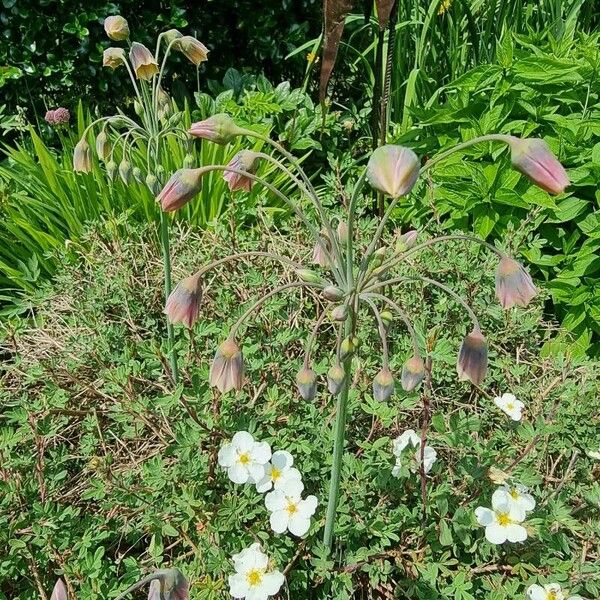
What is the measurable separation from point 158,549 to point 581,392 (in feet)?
3.87

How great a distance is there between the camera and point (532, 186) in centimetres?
247

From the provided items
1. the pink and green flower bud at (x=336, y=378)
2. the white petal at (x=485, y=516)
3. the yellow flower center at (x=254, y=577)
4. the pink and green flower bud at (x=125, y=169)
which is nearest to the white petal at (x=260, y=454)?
the yellow flower center at (x=254, y=577)

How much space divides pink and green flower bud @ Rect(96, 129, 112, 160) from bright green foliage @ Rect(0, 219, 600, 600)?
527 mm

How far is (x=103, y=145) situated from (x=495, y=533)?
131 cm

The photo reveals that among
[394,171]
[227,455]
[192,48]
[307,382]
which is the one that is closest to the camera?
[394,171]

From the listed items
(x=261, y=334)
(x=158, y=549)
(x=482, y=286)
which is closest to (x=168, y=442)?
(x=158, y=549)

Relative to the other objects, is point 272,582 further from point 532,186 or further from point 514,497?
point 532,186

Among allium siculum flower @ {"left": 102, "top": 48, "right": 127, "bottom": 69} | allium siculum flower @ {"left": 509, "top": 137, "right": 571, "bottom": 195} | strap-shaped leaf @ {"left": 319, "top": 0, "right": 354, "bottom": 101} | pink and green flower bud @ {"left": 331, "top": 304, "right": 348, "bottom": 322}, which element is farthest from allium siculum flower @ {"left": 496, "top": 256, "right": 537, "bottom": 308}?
strap-shaped leaf @ {"left": 319, "top": 0, "right": 354, "bottom": 101}

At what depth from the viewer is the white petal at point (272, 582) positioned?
131 cm

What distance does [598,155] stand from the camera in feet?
7.68

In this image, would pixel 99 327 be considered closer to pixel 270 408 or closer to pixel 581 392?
pixel 270 408

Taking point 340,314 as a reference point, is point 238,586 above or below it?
below

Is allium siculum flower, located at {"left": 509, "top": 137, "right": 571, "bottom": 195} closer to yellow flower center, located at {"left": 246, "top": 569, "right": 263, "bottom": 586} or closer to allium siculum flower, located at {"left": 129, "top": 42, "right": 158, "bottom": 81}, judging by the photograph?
yellow flower center, located at {"left": 246, "top": 569, "right": 263, "bottom": 586}

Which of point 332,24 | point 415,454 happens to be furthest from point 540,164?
point 332,24
